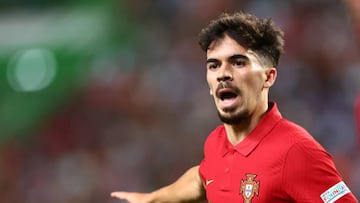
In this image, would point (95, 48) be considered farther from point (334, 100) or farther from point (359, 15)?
point (359, 15)

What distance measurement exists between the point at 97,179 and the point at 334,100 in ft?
6.40

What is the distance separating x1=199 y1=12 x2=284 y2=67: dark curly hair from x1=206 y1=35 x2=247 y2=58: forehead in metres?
0.01

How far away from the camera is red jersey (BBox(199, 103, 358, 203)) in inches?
94.1

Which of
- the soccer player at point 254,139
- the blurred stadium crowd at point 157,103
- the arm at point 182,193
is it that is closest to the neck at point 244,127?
the soccer player at point 254,139

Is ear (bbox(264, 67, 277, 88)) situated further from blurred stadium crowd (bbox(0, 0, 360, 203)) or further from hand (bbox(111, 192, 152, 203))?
blurred stadium crowd (bbox(0, 0, 360, 203))

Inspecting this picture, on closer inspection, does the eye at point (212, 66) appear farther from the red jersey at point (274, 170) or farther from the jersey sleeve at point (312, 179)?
the jersey sleeve at point (312, 179)

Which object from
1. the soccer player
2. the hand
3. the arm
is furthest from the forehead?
the hand

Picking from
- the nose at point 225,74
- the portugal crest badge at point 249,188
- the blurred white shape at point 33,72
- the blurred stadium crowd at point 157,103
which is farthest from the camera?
the blurred white shape at point 33,72

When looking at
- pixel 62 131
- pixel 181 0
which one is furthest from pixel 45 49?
pixel 181 0

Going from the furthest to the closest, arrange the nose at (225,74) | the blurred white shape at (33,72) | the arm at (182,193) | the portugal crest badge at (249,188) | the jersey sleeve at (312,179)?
the blurred white shape at (33,72) < the arm at (182,193) < the nose at (225,74) < the portugal crest badge at (249,188) < the jersey sleeve at (312,179)

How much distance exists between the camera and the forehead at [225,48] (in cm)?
265

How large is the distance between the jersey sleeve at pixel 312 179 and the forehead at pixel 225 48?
0.47 meters

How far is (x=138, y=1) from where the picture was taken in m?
6.16

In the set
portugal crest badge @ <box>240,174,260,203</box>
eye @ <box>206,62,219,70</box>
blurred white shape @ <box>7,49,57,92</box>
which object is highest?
blurred white shape @ <box>7,49,57,92</box>
